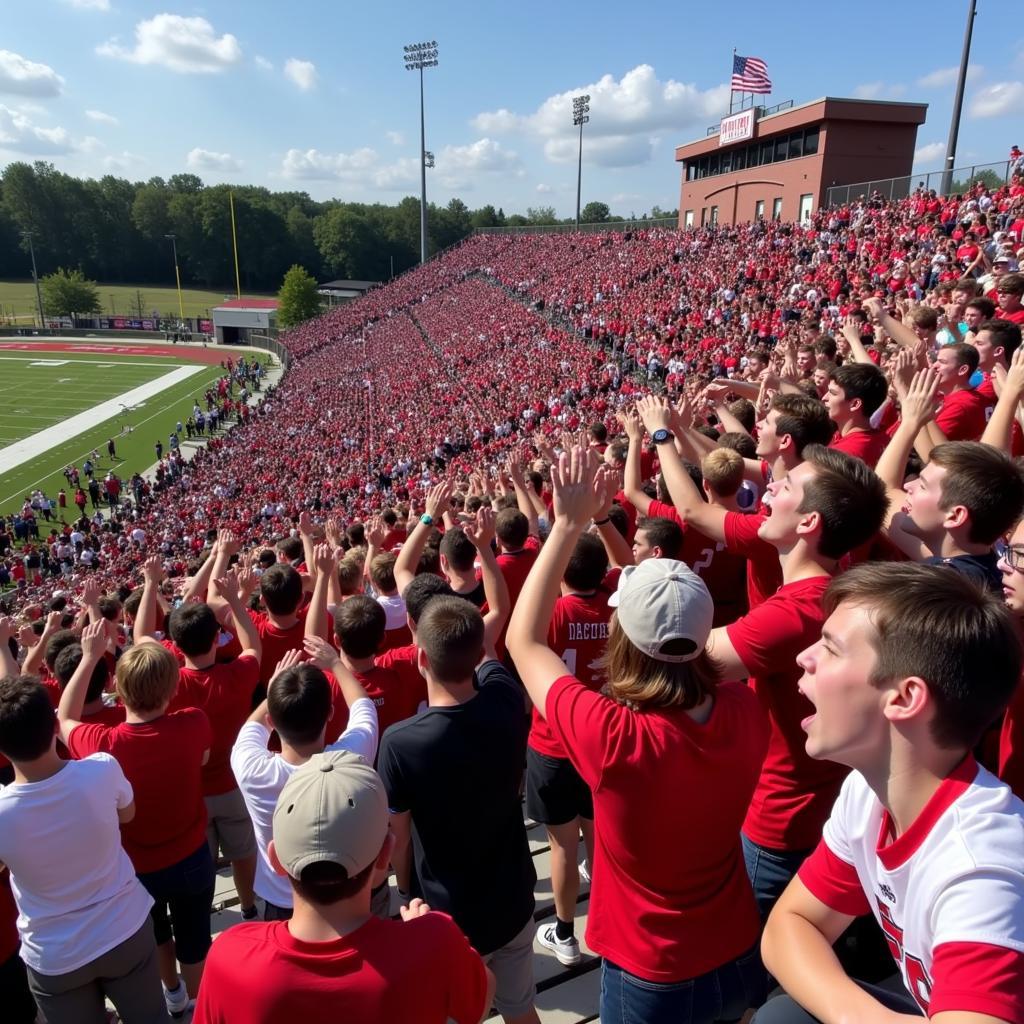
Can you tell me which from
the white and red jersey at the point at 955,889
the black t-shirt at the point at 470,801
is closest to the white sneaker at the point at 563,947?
the black t-shirt at the point at 470,801

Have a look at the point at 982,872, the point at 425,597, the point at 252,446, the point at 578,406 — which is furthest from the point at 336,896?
the point at 252,446

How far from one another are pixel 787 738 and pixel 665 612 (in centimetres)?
103

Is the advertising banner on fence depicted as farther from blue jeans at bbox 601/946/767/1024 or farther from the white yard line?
blue jeans at bbox 601/946/767/1024

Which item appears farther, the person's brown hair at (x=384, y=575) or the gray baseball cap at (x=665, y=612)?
the person's brown hair at (x=384, y=575)

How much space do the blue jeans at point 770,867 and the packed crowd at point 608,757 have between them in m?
0.01

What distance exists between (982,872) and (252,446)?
32995mm

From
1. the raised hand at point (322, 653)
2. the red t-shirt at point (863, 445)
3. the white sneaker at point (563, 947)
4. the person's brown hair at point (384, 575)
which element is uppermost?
the red t-shirt at point (863, 445)

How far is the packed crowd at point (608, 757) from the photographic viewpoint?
1.52m

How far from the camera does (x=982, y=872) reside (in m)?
1.30

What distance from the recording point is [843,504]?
2559 millimetres

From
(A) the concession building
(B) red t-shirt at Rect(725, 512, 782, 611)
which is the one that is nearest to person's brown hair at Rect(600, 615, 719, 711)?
(B) red t-shirt at Rect(725, 512, 782, 611)

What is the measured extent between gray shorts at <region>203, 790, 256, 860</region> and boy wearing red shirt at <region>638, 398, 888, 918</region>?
2.78 meters

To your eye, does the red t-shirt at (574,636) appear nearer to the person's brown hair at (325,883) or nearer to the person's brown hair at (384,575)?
the person's brown hair at (384,575)

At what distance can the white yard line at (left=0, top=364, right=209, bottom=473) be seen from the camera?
3638 cm
